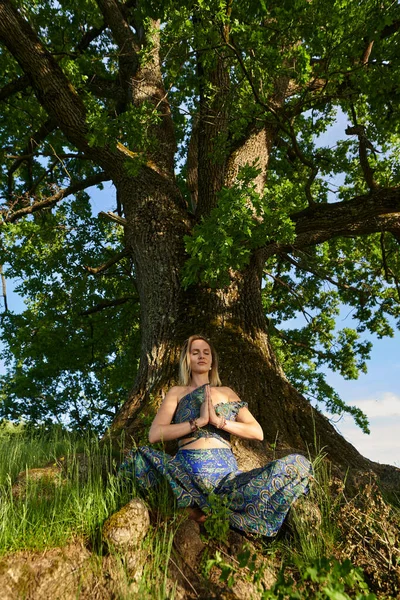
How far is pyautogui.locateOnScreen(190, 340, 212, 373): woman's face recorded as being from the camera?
4.66 m

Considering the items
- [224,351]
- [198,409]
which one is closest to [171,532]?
[198,409]

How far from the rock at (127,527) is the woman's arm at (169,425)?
63 centimetres

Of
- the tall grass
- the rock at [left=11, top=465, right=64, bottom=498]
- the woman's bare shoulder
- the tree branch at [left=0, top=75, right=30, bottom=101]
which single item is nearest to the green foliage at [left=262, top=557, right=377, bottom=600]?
the tall grass

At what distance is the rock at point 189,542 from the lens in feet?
11.3

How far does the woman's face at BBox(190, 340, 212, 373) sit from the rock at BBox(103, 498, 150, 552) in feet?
4.69

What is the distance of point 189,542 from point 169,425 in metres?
1.00

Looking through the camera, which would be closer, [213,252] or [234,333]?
[213,252]

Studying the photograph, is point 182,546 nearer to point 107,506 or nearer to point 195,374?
point 107,506

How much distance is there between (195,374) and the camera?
471cm

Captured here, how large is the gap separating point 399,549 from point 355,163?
35.5 ft

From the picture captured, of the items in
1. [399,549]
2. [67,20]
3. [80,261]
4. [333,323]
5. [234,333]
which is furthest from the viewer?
[333,323]

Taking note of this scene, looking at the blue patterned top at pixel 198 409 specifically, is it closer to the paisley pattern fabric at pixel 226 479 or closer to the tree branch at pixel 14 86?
the paisley pattern fabric at pixel 226 479

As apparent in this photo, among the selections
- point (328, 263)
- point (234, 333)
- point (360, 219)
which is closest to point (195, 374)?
point (234, 333)

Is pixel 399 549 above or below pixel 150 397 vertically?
below
